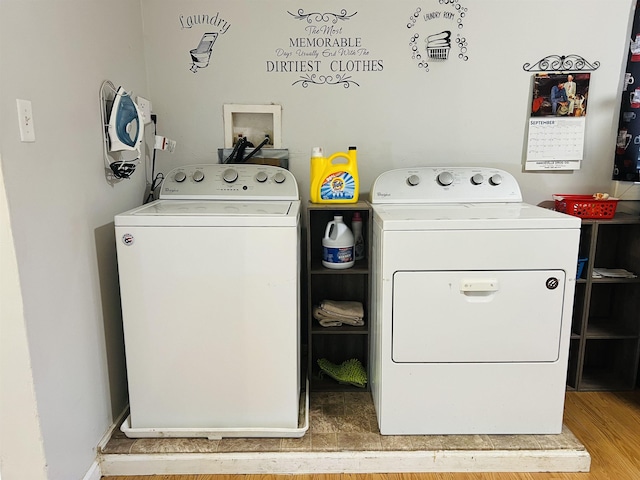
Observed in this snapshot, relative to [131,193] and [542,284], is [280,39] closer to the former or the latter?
[131,193]

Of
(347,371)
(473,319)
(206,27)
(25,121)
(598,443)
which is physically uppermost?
(206,27)

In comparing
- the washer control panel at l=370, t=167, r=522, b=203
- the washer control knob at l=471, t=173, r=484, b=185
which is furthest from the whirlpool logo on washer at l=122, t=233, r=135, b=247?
the washer control knob at l=471, t=173, r=484, b=185

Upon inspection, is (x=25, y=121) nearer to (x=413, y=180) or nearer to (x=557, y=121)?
(x=413, y=180)

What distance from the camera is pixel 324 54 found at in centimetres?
210

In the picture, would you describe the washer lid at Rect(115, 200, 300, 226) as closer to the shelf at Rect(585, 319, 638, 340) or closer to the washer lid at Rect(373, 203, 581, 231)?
the washer lid at Rect(373, 203, 581, 231)

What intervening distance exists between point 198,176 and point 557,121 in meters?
1.71

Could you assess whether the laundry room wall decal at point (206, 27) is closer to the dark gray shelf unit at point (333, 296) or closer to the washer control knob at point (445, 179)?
the dark gray shelf unit at point (333, 296)

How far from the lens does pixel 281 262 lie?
1534 mm

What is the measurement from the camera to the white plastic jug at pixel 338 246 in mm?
1885

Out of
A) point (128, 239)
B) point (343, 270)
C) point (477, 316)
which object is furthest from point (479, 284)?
point (128, 239)

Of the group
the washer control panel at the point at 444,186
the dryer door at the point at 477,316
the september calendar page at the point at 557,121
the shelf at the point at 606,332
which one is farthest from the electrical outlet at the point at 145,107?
the shelf at the point at 606,332

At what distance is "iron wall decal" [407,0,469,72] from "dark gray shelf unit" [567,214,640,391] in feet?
3.22

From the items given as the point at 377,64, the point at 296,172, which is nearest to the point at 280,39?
the point at 377,64

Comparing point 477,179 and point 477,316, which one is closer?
point 477,316
